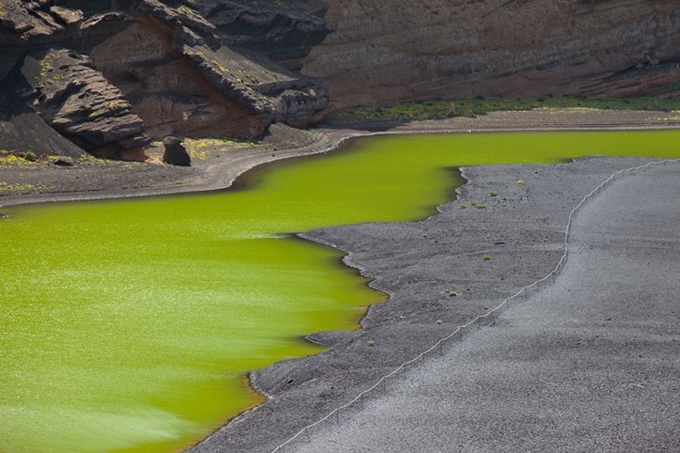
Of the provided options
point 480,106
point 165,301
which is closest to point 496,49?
point 480,106

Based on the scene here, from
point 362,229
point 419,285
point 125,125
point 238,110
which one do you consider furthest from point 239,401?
point 238,110

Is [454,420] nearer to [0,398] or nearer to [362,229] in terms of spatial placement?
[0,398]

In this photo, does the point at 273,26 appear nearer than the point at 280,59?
Yes

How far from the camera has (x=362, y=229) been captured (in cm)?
4488

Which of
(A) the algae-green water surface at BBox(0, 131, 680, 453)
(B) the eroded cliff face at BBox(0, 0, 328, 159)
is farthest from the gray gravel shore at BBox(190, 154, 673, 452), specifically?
(B) the eroded cliff face at BBox(0, 0, 328, 159)

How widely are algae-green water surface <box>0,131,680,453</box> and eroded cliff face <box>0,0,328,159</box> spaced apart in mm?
7178

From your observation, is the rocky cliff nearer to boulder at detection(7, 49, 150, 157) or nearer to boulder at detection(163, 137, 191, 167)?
boulder at detection(7, 49, 150, 157)

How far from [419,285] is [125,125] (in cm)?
2654

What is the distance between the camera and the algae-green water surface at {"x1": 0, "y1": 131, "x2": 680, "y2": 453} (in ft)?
81.6

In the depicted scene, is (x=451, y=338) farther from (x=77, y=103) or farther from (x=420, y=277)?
(x=77, y=103)

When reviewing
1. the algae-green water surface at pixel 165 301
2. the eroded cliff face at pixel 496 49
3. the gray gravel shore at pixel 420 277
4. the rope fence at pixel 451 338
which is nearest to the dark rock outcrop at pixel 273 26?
the eroded cliff face at pixel 496 49

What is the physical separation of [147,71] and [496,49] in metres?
34.2

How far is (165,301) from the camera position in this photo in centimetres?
3406

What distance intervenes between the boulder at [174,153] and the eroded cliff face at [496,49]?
92.8ft
